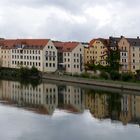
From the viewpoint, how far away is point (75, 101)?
24.3 meters

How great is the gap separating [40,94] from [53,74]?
32.4ft

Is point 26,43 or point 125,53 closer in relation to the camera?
point 125,53

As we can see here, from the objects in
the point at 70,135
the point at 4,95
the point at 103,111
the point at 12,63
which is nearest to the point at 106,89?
the point at 4,95

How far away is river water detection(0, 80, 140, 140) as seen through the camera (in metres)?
15.1

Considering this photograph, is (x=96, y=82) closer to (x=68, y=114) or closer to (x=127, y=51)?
(x=127, y=51)

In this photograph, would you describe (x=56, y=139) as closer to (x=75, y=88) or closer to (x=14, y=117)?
(x=14, y=117)

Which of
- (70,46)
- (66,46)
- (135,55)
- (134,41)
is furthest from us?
(66,46)

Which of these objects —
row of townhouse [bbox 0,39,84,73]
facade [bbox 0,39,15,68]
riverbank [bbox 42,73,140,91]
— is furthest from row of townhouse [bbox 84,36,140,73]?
facade [bbox 0,39,15,68]

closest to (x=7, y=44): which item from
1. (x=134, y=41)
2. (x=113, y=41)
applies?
(x=113, y=41)

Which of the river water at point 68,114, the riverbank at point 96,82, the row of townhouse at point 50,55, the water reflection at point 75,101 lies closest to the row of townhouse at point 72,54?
the row of townhouse at point 50,55

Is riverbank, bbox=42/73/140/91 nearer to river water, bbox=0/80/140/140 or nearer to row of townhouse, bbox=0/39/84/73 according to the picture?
river water, bbox=0/80/140/140

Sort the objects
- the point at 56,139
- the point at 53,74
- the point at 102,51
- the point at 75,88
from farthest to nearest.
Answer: the point at 102,51, the point at 53,74, the point at 75,88, the point at 56,139

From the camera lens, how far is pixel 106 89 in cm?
2850

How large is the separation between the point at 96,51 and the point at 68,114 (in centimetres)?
2123
